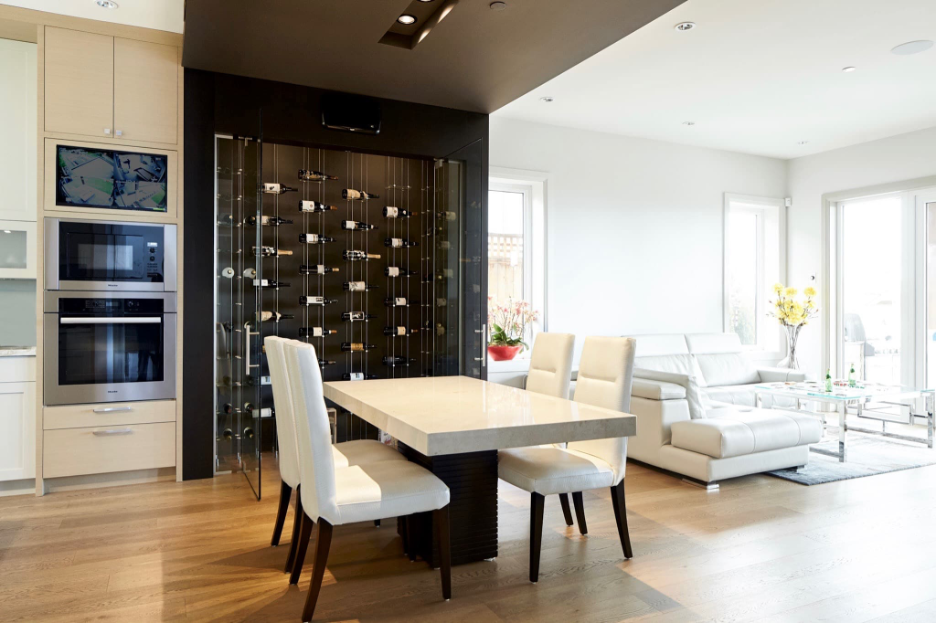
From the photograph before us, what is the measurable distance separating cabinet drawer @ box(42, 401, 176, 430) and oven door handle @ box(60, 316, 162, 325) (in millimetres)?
500

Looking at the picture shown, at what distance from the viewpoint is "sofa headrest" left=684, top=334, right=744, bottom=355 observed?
629 cm

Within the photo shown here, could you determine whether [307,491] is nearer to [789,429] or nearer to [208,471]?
[208,471]

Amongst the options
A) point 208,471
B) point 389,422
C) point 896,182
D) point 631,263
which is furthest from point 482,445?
point 896,182

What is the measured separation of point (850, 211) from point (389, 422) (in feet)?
21.3

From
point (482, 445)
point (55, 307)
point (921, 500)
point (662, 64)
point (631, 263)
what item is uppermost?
point (662, 64)

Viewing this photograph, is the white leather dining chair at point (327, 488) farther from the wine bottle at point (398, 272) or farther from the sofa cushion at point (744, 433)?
the wine bottle at point (398, 272)

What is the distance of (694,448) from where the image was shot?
4.00 metres

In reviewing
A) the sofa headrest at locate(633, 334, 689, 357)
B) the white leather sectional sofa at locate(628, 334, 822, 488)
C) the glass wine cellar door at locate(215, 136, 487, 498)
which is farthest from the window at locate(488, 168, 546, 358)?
the white leather sectional sofa at locate(628, 334, 822, 488)

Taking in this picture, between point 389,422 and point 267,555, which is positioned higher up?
point 389,422

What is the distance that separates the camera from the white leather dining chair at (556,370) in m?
3.17

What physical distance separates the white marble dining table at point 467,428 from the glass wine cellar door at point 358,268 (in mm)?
1267

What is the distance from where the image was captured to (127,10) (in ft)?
12.1

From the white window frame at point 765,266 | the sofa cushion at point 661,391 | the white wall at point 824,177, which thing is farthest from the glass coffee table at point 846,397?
the white wall at point 824,177

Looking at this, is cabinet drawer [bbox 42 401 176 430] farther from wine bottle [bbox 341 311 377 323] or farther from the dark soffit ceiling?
the dark soffit ceiling
